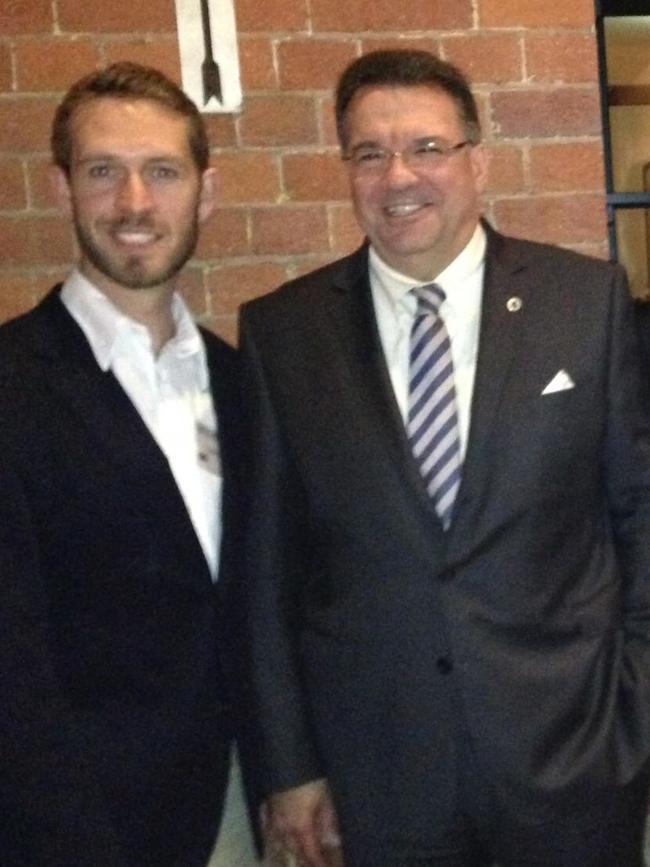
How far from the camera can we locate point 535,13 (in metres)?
2.43

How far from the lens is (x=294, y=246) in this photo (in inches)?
93.7

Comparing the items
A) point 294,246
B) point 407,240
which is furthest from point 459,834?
point 294,246

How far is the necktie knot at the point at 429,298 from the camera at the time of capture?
1655 millimetres

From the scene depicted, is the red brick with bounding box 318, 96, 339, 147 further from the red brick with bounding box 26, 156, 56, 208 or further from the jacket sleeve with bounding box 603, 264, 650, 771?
the jacket sleeve with bounding box 603, 264, 650, 771

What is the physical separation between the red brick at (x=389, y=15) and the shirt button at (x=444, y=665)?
4.62ft

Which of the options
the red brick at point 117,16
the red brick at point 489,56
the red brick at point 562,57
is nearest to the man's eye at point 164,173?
the red brick at point 117,16

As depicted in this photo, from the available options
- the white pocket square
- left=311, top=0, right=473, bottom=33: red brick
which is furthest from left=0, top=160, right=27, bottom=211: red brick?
the white pocket square

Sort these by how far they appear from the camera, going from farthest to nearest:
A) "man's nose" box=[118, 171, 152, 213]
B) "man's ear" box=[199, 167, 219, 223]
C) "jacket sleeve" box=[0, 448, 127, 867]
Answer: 1. "man's ear" box=[199, 167, 219, 223]
2. "man's nose" box=[118, 171, 152, 213]
3. "jacket sleeve" box=[0, 448, 127, 867]

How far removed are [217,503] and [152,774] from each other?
1.31ft

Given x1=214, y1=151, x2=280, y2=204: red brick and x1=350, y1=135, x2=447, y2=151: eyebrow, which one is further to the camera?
x1=214, y1=151, x2=280, y2=204: red brick

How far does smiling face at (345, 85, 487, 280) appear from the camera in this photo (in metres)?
1.64

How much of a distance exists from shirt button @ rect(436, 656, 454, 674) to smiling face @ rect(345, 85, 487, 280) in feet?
1.85

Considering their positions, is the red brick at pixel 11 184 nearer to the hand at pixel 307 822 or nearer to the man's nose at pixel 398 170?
the man's nose at pixel 398 170

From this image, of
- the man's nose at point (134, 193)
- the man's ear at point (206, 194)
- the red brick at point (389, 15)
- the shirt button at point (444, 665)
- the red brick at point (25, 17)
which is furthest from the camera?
the red brick at point (389, 15)
